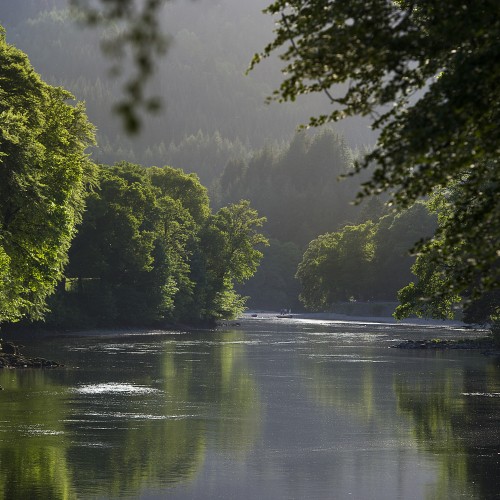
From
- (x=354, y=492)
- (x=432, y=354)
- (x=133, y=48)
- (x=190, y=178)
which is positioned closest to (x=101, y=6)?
(x=133, y=48)

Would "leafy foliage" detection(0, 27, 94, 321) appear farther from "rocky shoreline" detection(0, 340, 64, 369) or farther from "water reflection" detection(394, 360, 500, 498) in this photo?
"water reflection" detection(394, 360, 500, 498)

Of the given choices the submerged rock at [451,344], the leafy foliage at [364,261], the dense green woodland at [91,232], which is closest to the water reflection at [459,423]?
the dense green woodland at [91,232]

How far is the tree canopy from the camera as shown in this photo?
12.6 m

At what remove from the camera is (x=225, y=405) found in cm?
4425

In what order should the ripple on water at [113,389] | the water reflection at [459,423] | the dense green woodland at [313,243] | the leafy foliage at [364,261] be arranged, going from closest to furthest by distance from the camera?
the dense green woodland at [313,243] → the water reflection at [459,423] → the ripple on water at [113,389] → the leafy foliage at [364,261]

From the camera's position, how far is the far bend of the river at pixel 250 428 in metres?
26.4

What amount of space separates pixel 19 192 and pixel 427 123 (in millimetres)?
A: 37135

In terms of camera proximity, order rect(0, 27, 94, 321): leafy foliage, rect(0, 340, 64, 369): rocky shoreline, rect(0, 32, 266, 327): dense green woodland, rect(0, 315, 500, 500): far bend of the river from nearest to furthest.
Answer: rect(0, 315, 500, 500): far bend of the river < rect(0, 27, 94, 321): leafy foliage < rect(0, 32, 266, 327): dense green woodland < rect(0, 340, 64, 369): rocky shoreline

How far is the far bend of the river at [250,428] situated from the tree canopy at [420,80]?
12.9m

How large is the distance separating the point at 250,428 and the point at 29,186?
56.1ft

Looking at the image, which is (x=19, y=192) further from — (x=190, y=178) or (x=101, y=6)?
(x=190, y=178)

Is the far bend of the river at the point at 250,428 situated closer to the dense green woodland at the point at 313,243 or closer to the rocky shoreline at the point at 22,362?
the rocky shoreline at the point at 22,362

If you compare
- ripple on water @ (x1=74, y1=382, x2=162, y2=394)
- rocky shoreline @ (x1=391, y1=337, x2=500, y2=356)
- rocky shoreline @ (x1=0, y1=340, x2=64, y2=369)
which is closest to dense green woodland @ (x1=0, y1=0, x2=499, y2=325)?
rocky shoreline @ (x1=0, y1=340, x2=64, y2=369)

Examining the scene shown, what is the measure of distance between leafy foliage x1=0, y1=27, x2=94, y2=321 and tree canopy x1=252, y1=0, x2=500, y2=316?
3181 centimetres
